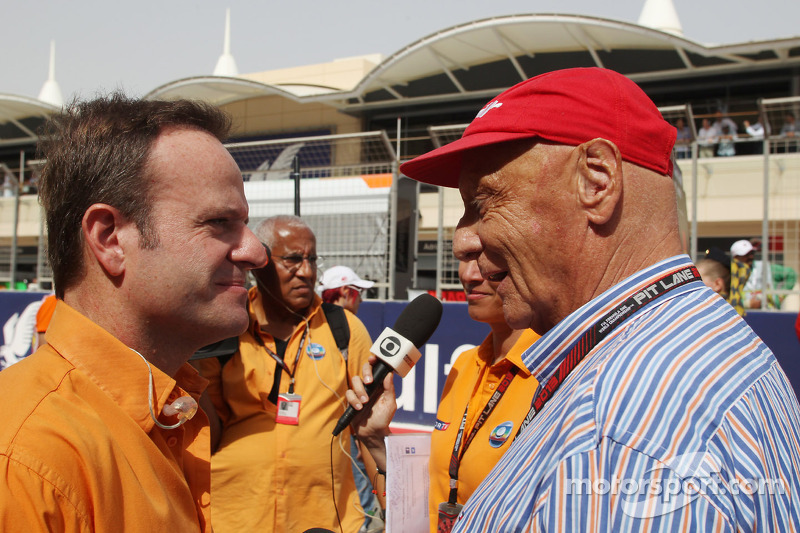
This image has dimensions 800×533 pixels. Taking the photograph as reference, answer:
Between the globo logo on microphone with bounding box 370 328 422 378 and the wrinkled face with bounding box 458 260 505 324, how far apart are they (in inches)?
14.2

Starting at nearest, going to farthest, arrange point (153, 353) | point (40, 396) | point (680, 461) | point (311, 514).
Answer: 1. point (680, 461)
2. point (40, 396)
3. point (153, 353)
4. point (311, 514)

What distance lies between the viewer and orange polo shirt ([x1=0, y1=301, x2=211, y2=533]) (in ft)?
3.57

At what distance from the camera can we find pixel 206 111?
1.75 metres

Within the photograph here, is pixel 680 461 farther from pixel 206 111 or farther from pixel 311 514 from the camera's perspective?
pixel 311 514

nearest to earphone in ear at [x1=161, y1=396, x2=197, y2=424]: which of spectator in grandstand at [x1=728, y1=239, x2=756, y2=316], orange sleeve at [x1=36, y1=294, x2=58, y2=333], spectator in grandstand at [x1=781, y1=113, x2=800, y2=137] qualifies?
orange sleeve at [x1=36, y1=294, x2=58, y2=333]

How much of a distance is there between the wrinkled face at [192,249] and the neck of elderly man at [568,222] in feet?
2.37

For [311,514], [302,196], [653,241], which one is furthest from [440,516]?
[302,196]

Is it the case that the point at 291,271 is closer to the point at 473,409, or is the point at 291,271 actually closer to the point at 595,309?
the point at 473,409

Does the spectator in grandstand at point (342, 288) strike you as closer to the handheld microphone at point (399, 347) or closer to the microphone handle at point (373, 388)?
the handheld microphone at point (399, 347)

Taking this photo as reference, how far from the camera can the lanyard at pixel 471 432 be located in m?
2.34

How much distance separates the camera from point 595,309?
3.79 ft

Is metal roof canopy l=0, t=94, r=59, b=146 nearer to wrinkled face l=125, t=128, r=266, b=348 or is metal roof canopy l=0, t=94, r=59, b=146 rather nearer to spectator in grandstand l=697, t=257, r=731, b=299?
spectator in grandstand l=697, t=257, r=731, b=299

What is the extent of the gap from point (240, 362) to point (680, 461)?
2.86 m

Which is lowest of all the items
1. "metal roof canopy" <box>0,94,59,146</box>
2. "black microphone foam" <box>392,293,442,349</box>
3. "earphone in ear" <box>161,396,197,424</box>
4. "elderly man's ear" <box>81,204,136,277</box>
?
"earphone in ear" <box>161,396,197,424</box>
